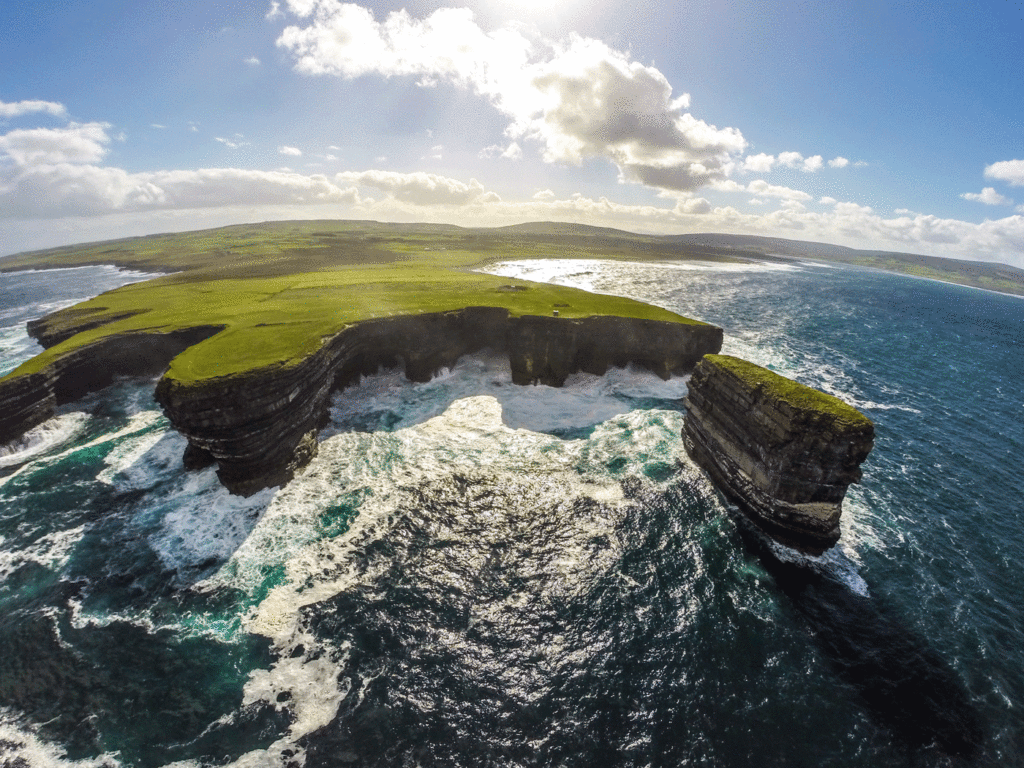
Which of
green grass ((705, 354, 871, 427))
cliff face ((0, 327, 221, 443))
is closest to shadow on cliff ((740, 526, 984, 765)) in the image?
green grass ((705, 354, 871, 427))

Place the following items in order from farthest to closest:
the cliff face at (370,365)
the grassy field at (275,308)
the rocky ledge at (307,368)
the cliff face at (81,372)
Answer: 1. the cliff face at (81,372)
2. the grassy field at (275,308)
3. the rocky ledge at (307,368)
4. the cliff face at (370,365)

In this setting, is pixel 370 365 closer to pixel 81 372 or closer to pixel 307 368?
pixel 307 368

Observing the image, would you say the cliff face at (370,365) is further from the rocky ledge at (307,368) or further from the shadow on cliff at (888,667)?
the shadow on cliff at (888,667)

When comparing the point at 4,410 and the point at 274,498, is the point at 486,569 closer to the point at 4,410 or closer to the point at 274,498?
the point at 274,498

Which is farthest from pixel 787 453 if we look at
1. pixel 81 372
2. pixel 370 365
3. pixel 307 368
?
pixel 81 372

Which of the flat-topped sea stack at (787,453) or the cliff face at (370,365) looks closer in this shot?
the flat-topped sea stack at (787,453)

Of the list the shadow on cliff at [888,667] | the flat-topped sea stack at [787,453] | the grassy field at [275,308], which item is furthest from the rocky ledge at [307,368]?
the shadow on cliff at [888,667]
